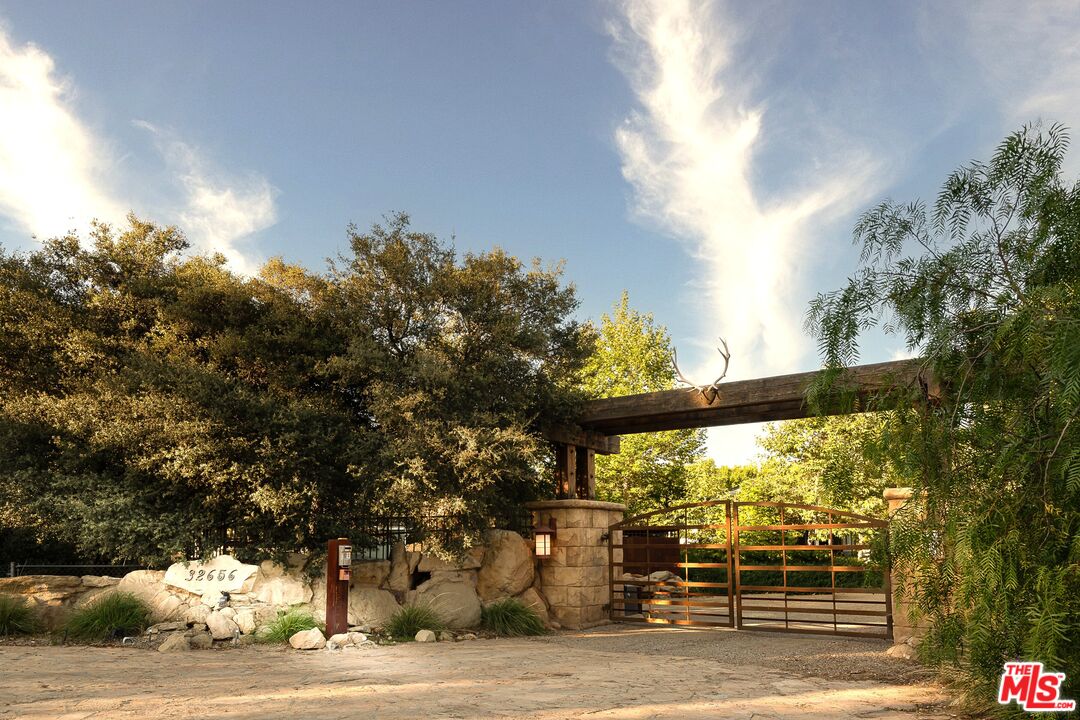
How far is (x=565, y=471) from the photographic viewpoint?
478 inches

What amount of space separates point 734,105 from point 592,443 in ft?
18.2

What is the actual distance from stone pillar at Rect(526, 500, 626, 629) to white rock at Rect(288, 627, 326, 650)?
380 cm

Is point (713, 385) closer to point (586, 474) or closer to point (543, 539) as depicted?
point (586, 474)

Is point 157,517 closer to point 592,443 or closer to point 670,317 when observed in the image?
point 592,443

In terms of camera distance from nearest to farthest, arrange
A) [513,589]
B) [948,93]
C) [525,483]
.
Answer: [948,93], [513,589], [525,483]

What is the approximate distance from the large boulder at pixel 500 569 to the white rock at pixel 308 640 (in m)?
2.77

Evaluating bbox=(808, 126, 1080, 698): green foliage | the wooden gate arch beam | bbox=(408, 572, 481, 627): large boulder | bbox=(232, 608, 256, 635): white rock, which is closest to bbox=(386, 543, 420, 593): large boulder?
bbox=(408, 572, 481, 627): large boulder

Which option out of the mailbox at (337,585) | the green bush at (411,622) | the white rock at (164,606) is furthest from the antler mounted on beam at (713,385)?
the white rock at (164,606)

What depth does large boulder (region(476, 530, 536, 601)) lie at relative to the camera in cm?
1105

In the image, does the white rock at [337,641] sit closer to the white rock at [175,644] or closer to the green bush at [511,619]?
the white rock at [175,644]

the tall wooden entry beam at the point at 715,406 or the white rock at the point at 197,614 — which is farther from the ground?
the tall wooden entry beam at the point at 715,406

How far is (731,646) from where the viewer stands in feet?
30.4

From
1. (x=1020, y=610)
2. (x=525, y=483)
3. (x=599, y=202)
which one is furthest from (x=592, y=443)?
(x=1020, y=610)

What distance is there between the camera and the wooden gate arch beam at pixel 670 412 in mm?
9945
